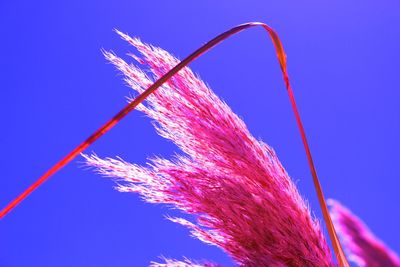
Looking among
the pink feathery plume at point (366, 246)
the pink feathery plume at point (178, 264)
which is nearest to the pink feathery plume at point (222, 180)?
the pink feathery plume at point (178, 264)

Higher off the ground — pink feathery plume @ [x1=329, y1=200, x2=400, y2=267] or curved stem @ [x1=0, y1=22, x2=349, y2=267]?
curved stem @ [x1=0, y1=22, x2=349, y2=267]

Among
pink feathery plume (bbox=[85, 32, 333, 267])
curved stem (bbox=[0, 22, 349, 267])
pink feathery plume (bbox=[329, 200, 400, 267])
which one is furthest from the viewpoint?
pink feathery plume (bbox=[85, 32, 333, 267])

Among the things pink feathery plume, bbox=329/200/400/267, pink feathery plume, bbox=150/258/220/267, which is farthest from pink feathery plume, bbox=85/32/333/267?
pink feathery plume, bbox=329/200/400/267

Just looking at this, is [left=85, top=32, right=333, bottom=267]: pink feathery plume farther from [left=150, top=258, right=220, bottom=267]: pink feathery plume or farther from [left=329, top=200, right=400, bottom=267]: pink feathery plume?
[left=329, top=200, right=400, bottom=267]: pink feathery plume

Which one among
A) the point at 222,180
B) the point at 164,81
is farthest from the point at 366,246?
the point at 222,180

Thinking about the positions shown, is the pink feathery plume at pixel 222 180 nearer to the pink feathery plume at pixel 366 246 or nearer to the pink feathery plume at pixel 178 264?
the pink feathery plume at pixel 178 264

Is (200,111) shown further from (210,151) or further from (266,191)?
(266,191)

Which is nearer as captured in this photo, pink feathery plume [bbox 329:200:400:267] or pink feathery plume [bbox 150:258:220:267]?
pink feathery plume [bbox 329:200:400:267]
